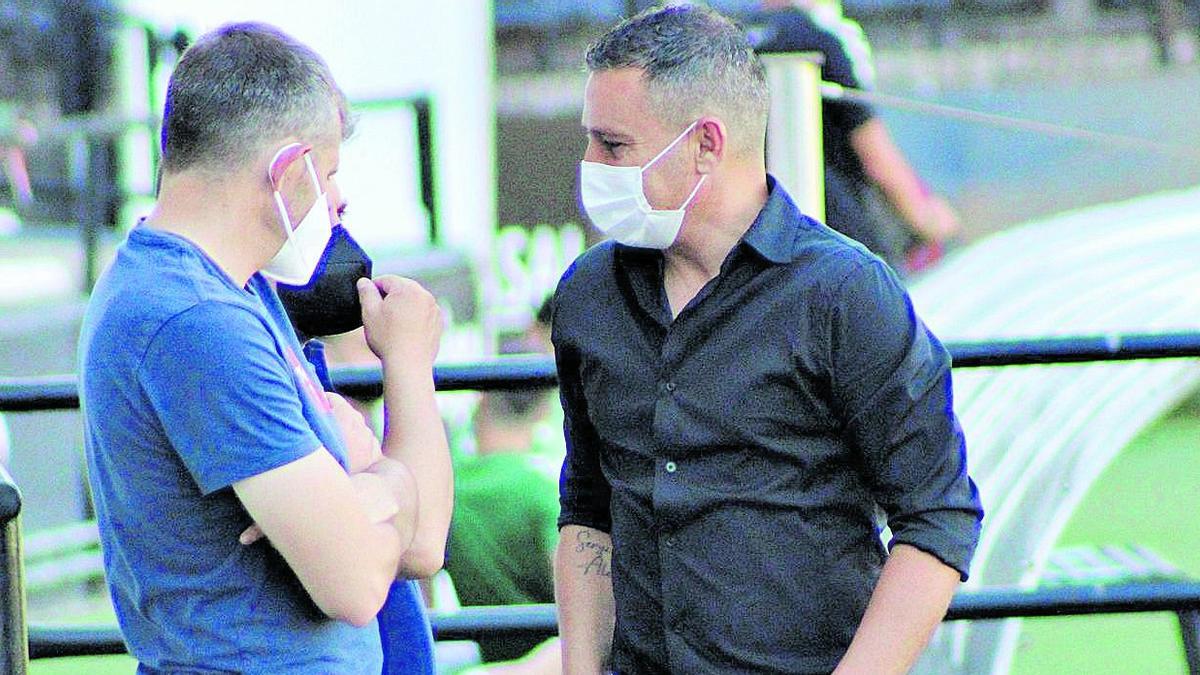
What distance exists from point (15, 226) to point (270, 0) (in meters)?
2.89

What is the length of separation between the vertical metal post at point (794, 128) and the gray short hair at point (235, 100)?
6.00 ft

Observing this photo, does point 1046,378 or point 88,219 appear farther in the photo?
point 88,219

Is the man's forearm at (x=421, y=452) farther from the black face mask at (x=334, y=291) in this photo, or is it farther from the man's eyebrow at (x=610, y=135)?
the man's eyebrow at (x=610, y=135)

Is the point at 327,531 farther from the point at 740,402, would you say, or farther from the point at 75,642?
the point at 75,642

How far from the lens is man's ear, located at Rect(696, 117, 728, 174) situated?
1.90m

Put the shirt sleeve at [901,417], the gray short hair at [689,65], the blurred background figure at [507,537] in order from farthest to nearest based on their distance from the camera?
the blurred background figure at [507,537], the gray short hair at [689,65], the shirt sleeve at [901,417]

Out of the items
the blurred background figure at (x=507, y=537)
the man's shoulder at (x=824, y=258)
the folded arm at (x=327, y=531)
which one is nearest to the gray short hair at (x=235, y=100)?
the folded arm at (x=327, y=531)

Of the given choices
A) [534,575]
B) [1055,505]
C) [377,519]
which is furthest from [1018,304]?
[377,519]

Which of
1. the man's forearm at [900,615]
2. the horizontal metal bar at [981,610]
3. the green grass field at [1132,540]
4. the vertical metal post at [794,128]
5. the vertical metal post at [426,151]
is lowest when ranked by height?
the green grass field at [1132,540]

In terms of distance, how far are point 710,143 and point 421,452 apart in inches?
21.2

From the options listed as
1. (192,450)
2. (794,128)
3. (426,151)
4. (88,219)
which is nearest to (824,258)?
(192,450)

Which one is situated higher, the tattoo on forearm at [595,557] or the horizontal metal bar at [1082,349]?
the horizontal metal bar at [1082,349]

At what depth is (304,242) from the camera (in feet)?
5.77

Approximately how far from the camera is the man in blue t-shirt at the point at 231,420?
1583mm
